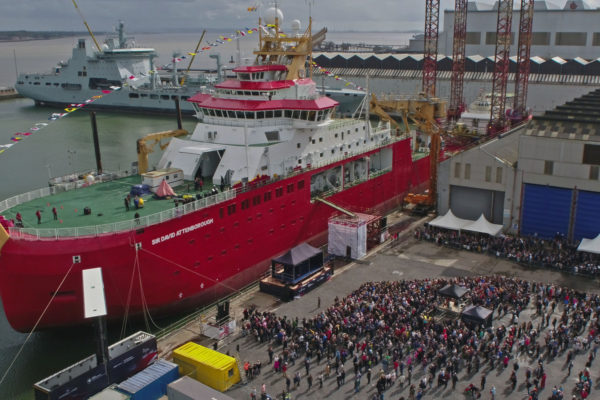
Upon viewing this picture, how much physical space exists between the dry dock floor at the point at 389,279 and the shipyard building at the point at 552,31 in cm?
6367

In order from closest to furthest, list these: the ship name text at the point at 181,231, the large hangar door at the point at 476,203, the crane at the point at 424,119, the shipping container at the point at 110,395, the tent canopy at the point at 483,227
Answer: the shipping container at the point at 110,395
the ship name text at the point at 181,231
the tent canopy at the point at 483,227
the large hangar door at the point at 476,203
the crane at the point at 424,119

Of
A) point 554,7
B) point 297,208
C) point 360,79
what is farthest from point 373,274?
point 554,7

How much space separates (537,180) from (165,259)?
73.5ft

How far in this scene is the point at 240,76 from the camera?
34656 millimetres

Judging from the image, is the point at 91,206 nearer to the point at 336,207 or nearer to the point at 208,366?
the point at 208,366

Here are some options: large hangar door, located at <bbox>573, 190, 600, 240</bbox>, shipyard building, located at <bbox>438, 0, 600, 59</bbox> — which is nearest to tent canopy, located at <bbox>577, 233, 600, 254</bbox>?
large hangar door, located at <bbox>573, 190, 600, 240</bbox>

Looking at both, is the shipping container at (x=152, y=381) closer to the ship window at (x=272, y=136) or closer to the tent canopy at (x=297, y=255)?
the tent canopy at (x=297, y=255)

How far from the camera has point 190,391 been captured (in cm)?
1834

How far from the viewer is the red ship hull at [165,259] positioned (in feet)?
71.6

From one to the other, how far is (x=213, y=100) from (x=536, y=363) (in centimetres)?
2285

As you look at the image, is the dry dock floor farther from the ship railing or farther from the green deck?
the green deck

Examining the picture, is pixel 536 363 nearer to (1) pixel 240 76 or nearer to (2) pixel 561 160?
(2) pixel 561 160

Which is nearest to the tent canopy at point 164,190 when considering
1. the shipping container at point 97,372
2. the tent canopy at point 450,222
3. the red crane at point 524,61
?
the shipping container at point 97,372

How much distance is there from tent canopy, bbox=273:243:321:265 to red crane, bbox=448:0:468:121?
158 feet
